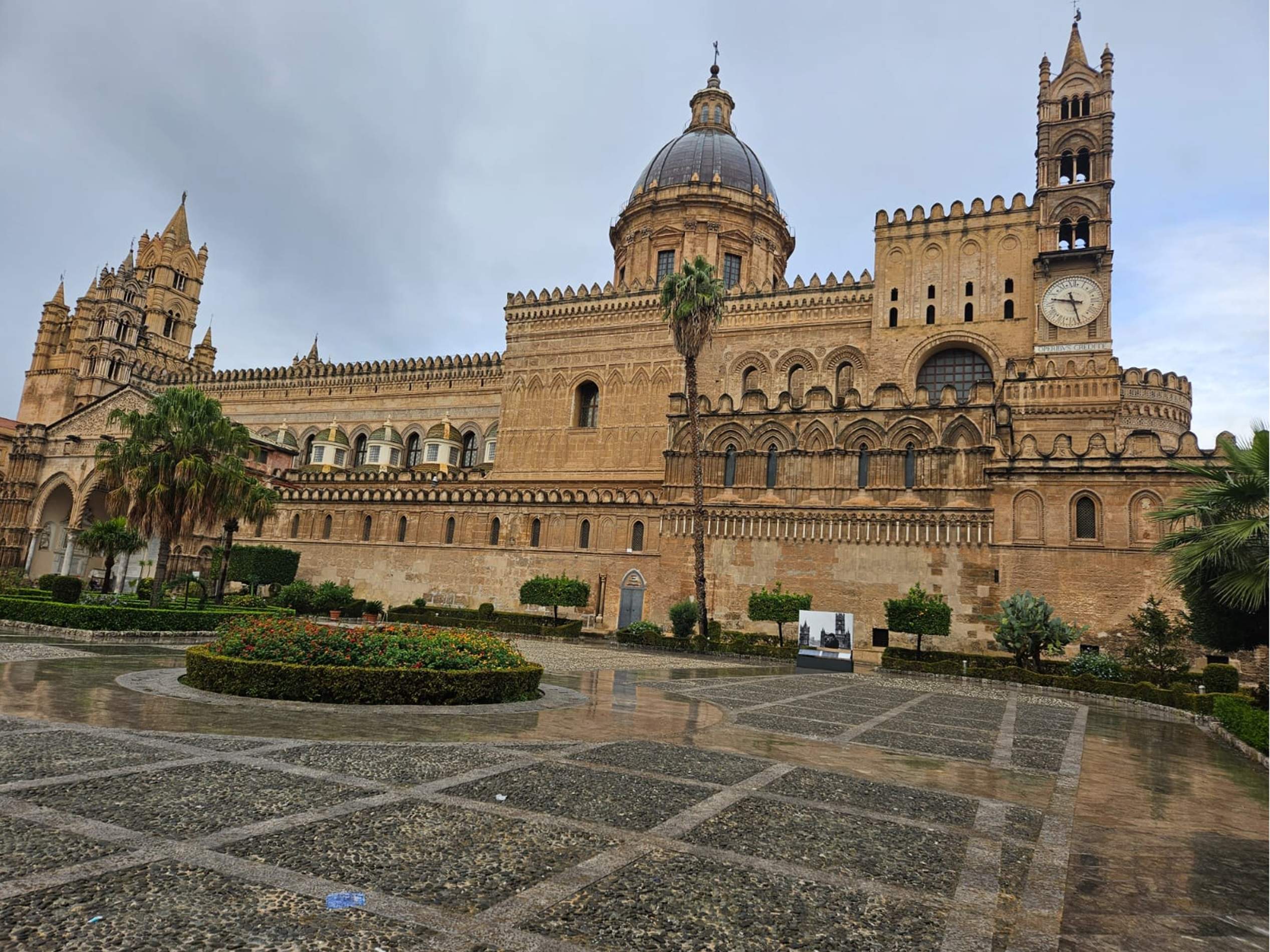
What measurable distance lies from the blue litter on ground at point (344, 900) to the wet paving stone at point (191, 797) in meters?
1.48

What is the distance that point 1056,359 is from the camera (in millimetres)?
33375

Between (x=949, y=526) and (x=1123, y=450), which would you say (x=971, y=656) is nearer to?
(x=949, y=526)

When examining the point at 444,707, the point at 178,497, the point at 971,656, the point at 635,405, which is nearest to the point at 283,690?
the point at 444,707

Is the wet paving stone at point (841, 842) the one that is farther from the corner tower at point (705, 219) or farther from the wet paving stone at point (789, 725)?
the corner tower at point (705, 219)

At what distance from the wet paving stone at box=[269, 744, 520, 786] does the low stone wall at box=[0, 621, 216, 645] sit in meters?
14.3

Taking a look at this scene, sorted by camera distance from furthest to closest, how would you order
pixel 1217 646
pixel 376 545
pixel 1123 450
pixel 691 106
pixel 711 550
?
pixel 691 106, pixel 376 545, pixel 711 550, pixel 1123 450, pixel 1217 646

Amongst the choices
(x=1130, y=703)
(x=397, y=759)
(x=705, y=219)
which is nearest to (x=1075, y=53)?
(x=705, y=219)

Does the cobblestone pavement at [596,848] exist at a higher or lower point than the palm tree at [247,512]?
lower

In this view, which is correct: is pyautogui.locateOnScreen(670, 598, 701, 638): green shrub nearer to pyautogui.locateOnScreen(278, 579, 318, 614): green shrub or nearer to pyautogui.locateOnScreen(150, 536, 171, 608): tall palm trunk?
pyautogui.locateOnScreen(278, 579, 318, 614): green shrub

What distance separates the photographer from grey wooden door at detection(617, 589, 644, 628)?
33.9 metres

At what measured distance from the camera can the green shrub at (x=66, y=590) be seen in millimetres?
23078

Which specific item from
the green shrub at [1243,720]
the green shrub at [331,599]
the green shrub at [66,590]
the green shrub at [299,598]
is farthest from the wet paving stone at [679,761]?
the green shrub at [331,599]

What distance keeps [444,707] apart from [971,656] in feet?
64.1

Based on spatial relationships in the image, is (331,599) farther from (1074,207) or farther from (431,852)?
(1074,207)
